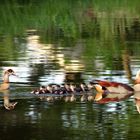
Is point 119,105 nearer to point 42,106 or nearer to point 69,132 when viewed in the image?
point 42,106

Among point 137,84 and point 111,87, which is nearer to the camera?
point 111,87

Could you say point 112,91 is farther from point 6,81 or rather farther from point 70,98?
point 6,81

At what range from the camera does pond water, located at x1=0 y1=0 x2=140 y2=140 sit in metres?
12.9

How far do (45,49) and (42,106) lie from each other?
364 inches

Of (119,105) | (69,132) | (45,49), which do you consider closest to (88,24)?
(45,49)

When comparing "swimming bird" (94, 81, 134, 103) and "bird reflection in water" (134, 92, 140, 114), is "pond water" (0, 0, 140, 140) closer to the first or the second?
"bird reflection in water" (134, 92, 140, 114)

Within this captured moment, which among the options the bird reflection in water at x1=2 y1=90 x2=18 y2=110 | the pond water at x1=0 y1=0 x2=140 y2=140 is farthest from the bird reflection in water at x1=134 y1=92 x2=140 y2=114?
the bird reflection in water at x1=2 y1=90 x2=18 y2=110

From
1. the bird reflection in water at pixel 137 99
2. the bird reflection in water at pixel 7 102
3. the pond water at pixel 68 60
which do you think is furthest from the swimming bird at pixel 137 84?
the bird reflection in water at pixel 7 102

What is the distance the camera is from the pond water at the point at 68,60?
1285 centimetres

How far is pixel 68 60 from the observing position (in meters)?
20.6

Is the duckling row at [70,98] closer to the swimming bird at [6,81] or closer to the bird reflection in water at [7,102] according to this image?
the bird reflection in water at [7,102]

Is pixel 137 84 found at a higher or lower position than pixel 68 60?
higher

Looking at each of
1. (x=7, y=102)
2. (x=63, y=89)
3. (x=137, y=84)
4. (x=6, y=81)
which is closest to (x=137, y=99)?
(x=137, y=84)

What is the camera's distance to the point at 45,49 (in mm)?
23781
